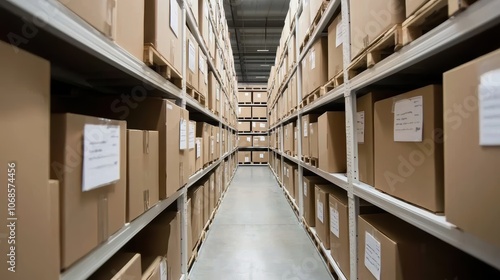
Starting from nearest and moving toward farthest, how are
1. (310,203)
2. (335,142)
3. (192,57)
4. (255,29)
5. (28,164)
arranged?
(28,164) → (335,142) → (192,57) → (310,203) → (255,29)

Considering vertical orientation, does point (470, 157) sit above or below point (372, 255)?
above

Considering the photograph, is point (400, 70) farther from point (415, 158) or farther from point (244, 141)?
point (244, 141)

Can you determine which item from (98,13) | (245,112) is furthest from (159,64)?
(245,112)

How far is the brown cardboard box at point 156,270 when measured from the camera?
1.18m

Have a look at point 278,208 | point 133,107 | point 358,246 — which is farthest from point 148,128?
point 278,208

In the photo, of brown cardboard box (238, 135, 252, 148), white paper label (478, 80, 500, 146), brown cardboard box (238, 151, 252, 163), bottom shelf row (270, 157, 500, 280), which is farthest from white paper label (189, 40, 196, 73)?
brown cardboard box (238, 151, 252, 163)

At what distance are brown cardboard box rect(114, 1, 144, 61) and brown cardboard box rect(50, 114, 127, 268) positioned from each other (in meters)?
0.37

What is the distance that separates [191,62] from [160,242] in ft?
4.33

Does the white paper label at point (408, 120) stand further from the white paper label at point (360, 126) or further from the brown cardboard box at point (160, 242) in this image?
the brown cardboard box at point (160, 242)

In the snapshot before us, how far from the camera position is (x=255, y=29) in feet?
28.4

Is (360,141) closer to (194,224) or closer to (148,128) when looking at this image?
(148,128)

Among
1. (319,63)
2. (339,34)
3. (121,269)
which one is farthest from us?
(319,63)

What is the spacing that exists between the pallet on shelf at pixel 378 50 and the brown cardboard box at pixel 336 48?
27cm

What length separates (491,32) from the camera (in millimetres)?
810
